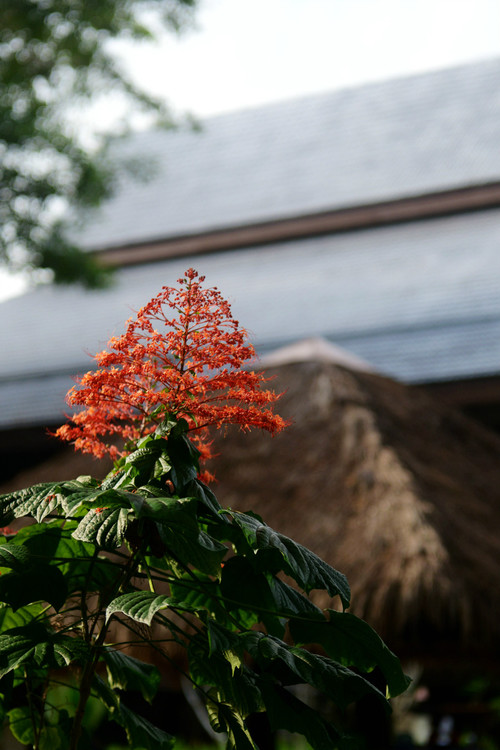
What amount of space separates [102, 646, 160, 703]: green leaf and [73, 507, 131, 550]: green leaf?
0.27 meters

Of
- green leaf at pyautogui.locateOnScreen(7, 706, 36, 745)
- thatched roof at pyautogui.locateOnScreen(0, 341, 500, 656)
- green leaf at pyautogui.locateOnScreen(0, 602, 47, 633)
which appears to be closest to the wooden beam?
thatched roof at pyautogui.locateOnScreen(0, 341, 500, 656)

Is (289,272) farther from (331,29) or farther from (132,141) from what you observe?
(132,141)

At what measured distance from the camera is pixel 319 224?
731 centimetres

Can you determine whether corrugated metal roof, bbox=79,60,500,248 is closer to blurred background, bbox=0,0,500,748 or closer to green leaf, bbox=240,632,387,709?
blurred background, bbox=0,0,500,748

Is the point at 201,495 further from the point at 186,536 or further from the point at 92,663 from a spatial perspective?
the point at 92,663

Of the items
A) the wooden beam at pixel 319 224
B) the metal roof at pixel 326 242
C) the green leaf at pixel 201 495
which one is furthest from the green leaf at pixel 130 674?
the wooden beam at pixel 319 224

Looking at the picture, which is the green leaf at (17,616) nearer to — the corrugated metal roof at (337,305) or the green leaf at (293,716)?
the green leaf at (293,716)

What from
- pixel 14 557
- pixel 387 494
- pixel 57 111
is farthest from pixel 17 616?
pixel 57 111

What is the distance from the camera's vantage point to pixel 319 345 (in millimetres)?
4648

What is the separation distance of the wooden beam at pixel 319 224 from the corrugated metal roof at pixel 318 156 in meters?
0.12

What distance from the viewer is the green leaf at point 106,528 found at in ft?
2.45

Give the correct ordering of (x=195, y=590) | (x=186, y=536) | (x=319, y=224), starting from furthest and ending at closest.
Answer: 1. (x=319, y=224)
2. (x=195, y=590)
3. (x=186, y=536)

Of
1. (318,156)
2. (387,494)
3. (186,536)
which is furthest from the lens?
(318,156)

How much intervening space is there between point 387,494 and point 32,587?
265 cm
